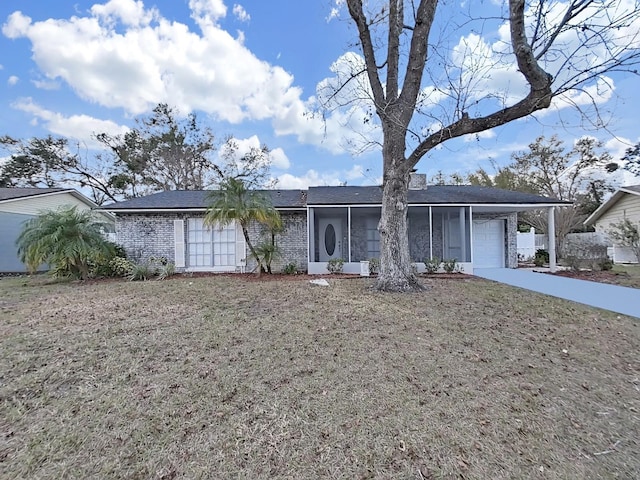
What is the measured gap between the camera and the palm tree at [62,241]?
31.3 ft

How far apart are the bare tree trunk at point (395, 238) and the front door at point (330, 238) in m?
5.26

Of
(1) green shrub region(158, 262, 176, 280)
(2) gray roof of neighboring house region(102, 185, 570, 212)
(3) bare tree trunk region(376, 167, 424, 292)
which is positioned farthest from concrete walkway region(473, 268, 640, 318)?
(1) green shrub region(158, 262, 176, 280)

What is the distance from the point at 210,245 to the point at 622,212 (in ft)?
70.1

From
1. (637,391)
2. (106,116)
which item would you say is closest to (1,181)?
(106,116)

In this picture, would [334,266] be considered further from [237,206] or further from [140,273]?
[140,273]

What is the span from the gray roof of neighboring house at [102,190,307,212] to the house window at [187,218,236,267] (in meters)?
0.70

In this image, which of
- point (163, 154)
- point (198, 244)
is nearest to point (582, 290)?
point (198, 244)

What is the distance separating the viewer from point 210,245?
12562 mm

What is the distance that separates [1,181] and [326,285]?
2554 cm

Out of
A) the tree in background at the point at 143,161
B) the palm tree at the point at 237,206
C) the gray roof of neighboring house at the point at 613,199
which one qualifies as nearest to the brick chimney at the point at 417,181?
the palm tree at the point at 237,206

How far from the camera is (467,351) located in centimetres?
406

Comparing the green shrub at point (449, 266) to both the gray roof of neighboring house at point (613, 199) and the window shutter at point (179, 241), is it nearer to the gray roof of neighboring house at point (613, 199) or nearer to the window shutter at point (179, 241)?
the window shutter at point (179, 241)

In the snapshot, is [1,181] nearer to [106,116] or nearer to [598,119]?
[106,116]

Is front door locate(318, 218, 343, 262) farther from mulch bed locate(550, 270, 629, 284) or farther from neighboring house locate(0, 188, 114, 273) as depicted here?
neighboring house locate(0, 188, 114, 273)
